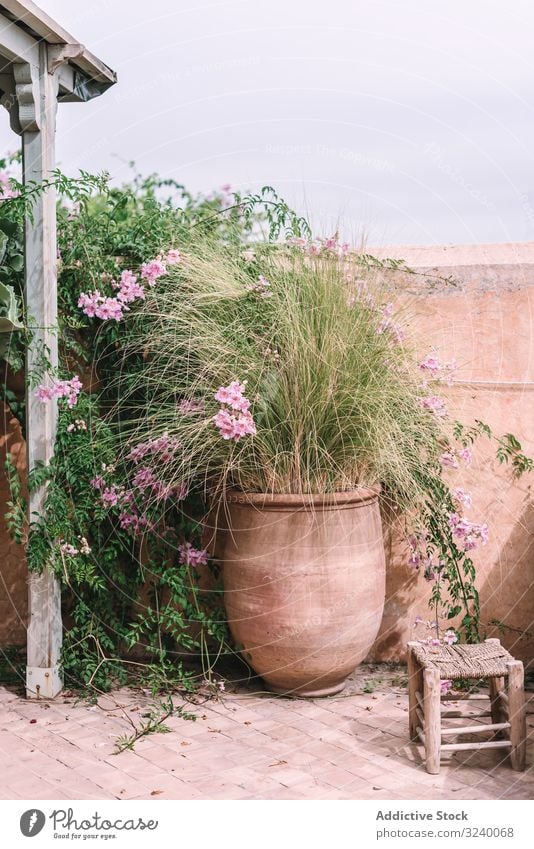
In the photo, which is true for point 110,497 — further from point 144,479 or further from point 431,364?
point 431,364

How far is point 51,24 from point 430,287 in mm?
1755

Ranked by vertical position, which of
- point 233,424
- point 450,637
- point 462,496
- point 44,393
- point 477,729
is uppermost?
point 44,393

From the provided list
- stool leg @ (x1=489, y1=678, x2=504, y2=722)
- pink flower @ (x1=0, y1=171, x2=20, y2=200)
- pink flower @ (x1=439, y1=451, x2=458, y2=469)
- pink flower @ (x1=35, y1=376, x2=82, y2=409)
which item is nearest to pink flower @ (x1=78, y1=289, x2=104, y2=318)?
pink flower @ (x1=35, y1=376, x2=82, y2=409)

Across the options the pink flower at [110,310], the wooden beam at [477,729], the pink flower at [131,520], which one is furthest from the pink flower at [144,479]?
the wooden beam at [477,729]

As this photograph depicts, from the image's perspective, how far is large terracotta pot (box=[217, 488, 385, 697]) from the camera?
324 cm

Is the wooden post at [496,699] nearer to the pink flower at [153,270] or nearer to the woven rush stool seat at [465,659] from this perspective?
the woven rush stool seat at [465,659]

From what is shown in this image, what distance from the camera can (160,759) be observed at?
2.88 m

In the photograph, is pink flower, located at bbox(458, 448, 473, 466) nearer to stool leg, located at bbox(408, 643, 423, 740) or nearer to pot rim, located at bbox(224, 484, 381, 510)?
pot rim, located at bbox(224, 484, 381, 510)

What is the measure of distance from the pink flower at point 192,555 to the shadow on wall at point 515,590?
115cm

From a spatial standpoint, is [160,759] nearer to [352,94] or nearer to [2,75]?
[2,75]

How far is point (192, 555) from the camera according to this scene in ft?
11.8

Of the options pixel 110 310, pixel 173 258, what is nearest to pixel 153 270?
pixel 173 258

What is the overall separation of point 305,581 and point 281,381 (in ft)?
2.36

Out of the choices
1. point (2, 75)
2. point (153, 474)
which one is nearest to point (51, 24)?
point (2, 75)
